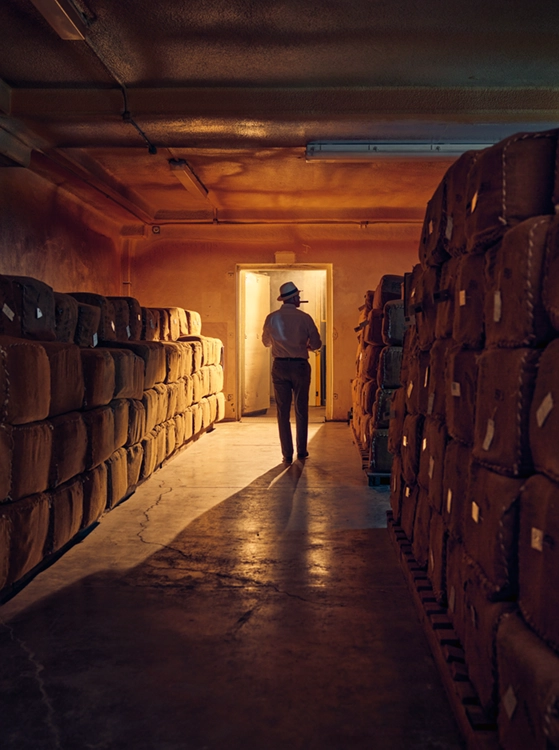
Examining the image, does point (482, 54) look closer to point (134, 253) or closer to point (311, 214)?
point (311, 214)

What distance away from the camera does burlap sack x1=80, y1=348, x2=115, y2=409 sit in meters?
3.92

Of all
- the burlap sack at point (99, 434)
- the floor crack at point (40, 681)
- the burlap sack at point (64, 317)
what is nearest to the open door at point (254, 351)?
the burlap sack at point (99, 434)

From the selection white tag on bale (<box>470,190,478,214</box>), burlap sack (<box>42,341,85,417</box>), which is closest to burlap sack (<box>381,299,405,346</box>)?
burlap sack (<box>42,341,85,417</box>)

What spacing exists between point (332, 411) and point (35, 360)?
8500mm

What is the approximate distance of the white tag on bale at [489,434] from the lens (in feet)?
6.22

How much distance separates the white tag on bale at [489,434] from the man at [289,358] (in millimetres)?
4829

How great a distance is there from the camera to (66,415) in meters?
3.56

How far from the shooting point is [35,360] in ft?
9.77

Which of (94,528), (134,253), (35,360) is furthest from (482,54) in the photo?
(134,253)

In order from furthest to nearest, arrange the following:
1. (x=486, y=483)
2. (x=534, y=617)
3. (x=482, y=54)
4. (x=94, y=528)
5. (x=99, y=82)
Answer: (x=99, y=82) → (x=482, y=54) → (x=94, y=528) → (x=486, y=483) → (x=534, y=617)

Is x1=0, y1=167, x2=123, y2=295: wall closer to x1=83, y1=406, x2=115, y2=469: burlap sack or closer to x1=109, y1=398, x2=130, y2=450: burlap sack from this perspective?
x1=109, y1=398, x2=130, y2=450: burlap sack

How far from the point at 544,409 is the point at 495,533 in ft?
1.38

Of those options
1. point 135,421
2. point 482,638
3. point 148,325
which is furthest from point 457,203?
point 148,325

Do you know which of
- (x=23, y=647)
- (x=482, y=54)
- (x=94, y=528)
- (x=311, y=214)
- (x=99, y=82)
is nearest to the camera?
(x=23, y=647)
